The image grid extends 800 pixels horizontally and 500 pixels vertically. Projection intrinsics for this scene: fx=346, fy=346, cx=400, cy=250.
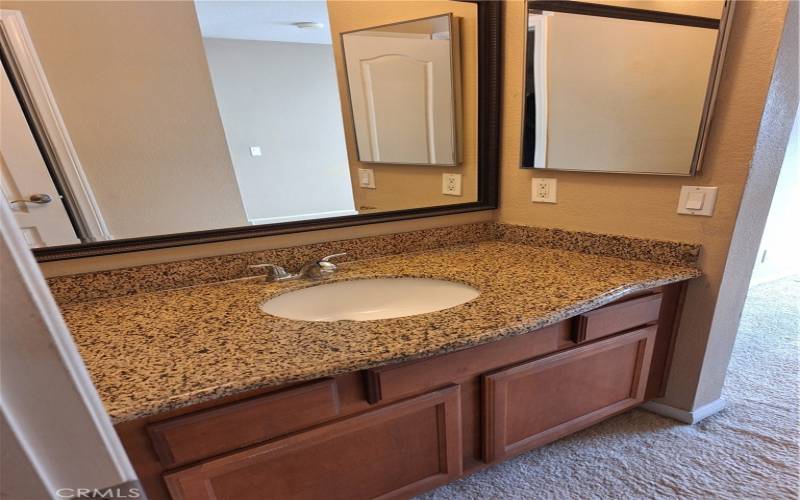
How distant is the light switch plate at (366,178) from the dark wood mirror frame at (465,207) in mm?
118

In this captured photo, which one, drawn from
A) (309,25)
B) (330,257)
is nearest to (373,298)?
(330,257)

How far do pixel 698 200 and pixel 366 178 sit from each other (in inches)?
44.8

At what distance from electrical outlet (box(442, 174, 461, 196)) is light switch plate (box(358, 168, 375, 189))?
32cm

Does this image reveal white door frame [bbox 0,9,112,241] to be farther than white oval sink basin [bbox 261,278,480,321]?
No

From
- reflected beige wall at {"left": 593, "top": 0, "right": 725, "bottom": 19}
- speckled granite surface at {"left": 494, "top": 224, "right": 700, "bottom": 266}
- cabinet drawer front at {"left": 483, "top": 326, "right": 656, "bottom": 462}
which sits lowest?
cabinet drawer front at {"left": 483, "top": 326, "right": 656, "bottom": 462}

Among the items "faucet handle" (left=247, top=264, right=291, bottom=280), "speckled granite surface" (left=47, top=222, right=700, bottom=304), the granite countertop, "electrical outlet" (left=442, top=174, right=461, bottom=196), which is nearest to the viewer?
the granite countertop

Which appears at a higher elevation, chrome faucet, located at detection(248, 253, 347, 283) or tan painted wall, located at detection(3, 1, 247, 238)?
tan painted wall, located at detection(3, 1, 247, 238)

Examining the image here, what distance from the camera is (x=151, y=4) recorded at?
3.16 feet

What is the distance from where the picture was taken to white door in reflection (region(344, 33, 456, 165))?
1291mm

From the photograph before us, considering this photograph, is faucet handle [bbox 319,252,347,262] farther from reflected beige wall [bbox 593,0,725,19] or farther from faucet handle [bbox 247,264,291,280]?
reflected beige wall [bbox 593,0,725,19]

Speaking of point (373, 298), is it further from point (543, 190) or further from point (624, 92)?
point (624, 92)

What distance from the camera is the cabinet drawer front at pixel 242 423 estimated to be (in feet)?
2.28

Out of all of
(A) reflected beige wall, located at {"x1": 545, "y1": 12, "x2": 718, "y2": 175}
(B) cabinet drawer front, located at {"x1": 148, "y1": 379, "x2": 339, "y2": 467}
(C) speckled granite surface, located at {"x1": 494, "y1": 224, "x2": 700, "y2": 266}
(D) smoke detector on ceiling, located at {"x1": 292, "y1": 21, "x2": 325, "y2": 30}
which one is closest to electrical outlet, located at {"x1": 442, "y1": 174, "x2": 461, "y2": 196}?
(C) speckled granite surface, located at {"x1": 494, "y1": 224, "x2": 700, "y2": 266}

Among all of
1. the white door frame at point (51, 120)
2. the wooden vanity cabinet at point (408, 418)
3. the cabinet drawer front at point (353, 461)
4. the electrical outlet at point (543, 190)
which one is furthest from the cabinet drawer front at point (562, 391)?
the white door frame at point (51, 120)
